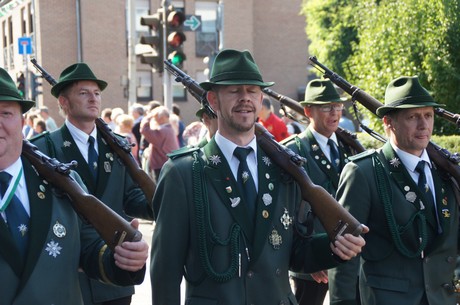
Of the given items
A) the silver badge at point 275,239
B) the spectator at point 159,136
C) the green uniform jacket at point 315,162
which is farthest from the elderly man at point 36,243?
the spectator at point 159,136

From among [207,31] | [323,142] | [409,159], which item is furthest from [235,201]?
[207,31]

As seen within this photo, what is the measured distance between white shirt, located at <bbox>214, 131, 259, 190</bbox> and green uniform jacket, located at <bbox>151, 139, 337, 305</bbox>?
0.11 feet

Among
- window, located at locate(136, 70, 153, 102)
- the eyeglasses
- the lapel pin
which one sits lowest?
window, located at locate(136, 70, 153, 102)

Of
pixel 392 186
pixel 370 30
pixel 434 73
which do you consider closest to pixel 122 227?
pixel 392 186

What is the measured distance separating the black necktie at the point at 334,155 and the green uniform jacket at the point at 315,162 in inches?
2.2

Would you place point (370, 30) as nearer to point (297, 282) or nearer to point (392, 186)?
point (297, 282)

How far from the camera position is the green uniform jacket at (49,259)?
10.9 ft

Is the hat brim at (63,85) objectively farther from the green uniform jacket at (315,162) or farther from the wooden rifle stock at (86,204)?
the wooden rifle stock at (86,204)

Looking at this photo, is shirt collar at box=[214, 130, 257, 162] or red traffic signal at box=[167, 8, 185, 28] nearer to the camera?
shirt collar at box=[214, 130, 257, 162]

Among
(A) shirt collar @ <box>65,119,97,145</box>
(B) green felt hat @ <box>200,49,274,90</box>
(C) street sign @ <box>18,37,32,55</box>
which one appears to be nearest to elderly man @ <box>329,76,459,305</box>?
(B) green felt hat @ <box>200,49,274,90</box>

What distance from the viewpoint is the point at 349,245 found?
12.1 feet

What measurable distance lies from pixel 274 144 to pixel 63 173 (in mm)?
1180

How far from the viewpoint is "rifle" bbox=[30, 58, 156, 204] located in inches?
231

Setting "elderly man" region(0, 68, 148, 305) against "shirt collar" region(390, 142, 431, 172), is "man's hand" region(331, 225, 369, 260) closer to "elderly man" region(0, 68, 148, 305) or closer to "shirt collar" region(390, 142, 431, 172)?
"elderly man" region(0, 68, 148, 305)
